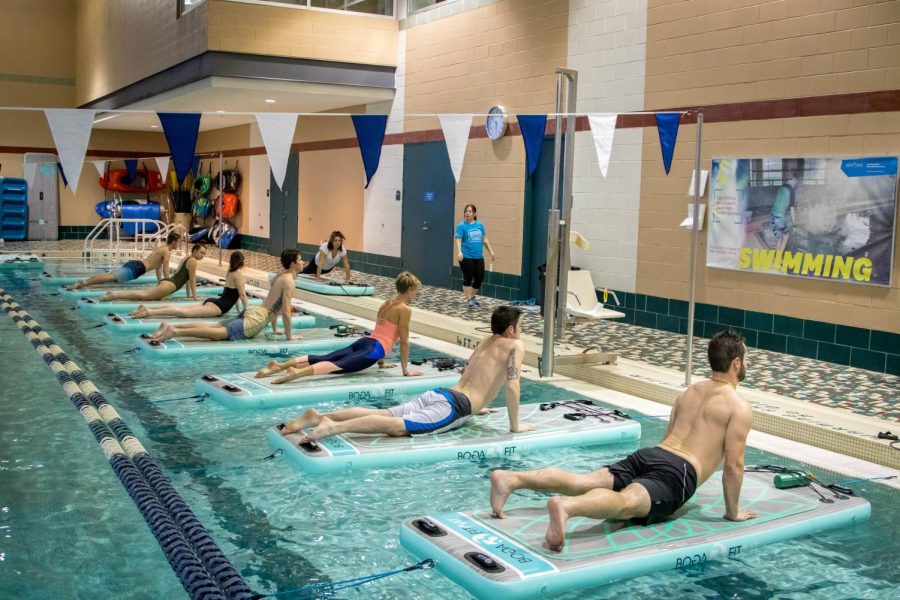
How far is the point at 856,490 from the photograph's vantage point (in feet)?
18.6

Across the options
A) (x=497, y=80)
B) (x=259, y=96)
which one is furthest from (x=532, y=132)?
(x=259, y=96)

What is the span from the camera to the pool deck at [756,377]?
21.6ft

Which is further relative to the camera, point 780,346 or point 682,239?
point 682,239

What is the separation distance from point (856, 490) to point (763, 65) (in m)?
5.80

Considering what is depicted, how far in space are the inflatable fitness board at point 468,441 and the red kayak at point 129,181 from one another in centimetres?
2268

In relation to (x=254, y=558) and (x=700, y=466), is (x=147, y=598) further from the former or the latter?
(x=700, y=466)

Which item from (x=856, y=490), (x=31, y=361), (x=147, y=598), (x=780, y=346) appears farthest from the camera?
(x=780, y=346)

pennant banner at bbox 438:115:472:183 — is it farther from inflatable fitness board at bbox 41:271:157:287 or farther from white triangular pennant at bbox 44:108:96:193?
inflatable fitness board at bbox 41:271:157:287

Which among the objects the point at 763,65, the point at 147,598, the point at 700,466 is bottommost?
the point at 147,598

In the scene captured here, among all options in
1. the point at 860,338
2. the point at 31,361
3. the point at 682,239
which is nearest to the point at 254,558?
the point at 31,361

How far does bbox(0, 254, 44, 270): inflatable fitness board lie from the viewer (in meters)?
18.3

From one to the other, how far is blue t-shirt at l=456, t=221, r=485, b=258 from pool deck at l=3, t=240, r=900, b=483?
82cm

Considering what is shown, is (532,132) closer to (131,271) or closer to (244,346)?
(244,346)

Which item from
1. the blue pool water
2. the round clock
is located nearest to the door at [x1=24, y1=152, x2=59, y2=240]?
the round clock
